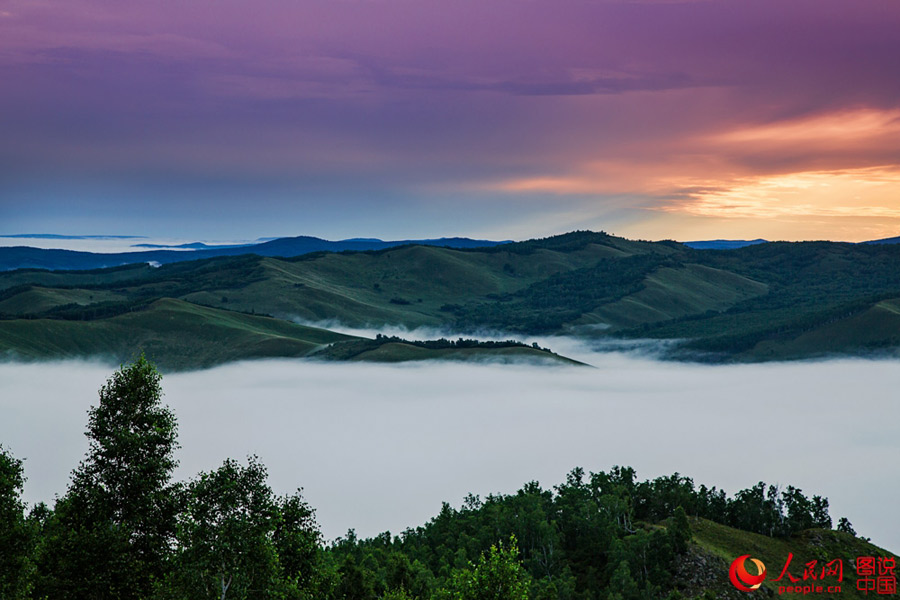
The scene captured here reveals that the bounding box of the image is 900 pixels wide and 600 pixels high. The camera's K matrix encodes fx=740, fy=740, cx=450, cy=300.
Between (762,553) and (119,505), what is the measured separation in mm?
117273

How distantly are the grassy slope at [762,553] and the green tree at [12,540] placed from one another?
93597 millimetres

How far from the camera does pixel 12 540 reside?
33688mm

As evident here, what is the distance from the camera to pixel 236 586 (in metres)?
32.2

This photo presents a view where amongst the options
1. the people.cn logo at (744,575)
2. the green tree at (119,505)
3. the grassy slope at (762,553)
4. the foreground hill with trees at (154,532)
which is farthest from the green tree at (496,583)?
the people.cn logo at (744,575)

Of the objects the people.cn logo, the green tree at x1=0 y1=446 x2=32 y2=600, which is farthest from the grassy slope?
the green tree at x1=0 y1=446 x2=32 y2=600

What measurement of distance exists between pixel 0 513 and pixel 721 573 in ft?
335

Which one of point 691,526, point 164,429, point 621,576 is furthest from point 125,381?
point 691,526

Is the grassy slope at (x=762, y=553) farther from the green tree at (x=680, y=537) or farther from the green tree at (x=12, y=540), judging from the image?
the green tree at (x=12, y=540)

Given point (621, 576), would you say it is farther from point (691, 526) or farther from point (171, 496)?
point (171, 496)

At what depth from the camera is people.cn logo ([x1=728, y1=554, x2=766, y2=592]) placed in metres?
104

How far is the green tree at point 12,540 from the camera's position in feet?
109

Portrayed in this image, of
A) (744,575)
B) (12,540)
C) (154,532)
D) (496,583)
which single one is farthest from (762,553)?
(12,540)

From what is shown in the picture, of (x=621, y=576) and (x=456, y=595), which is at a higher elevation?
(x=456, y=595)

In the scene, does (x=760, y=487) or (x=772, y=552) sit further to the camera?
(x=760, y=487)
